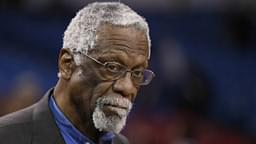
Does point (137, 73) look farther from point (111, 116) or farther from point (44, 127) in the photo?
point (44, 127)

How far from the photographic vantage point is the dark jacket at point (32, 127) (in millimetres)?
3094

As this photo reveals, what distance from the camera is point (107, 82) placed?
317 cm

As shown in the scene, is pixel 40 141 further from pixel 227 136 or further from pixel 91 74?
pixel 227 136

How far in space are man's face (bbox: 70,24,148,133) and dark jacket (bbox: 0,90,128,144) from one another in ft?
0.36

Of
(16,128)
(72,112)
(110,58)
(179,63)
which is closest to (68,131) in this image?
(72,112)

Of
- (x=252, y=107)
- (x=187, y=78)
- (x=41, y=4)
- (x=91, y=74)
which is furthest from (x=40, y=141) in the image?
(x=41, y=4)

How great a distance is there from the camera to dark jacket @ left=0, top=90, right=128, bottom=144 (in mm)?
3094

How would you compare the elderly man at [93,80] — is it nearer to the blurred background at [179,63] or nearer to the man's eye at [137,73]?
the man's eye at [137,73]

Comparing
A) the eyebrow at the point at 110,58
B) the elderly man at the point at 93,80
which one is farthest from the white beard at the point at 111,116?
the eyebrow at the point at 110,58

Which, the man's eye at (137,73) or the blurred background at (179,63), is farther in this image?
Result: the blurred background at (179,63)

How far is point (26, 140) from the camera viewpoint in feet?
10.2

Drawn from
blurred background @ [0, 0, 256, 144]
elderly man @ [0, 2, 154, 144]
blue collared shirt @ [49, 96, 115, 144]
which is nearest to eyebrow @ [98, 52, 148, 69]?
elderly man @ [0, 2, 154, 144]

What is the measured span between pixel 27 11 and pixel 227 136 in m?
2.41

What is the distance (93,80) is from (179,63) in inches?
222
